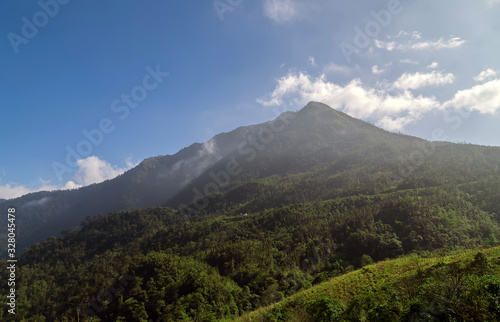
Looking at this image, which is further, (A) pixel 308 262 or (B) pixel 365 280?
(A) pixel 308 262

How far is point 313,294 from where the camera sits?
1444 inches

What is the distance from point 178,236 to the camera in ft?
407

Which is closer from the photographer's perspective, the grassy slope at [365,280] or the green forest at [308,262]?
the green forest at [308,262]

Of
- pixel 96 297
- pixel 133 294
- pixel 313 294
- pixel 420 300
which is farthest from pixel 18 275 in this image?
pixel 420 300

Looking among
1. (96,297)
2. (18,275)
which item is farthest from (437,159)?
(18,275)

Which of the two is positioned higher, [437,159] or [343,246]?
[437,159]

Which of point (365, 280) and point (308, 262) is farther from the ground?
point (365, 280)

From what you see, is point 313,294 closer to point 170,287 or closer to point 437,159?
point 170,287

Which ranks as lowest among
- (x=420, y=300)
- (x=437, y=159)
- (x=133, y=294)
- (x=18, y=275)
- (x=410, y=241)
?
(x=18, y=275)

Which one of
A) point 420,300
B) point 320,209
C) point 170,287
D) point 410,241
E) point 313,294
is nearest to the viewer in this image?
point 420,300

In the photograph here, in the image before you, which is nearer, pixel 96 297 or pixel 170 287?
pixel 170 287

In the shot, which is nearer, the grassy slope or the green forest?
the green forest

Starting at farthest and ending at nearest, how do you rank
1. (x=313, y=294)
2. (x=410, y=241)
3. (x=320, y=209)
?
1. (x=320, y=209)
2. (x=410, y=241)
3. (x=313, y=294)

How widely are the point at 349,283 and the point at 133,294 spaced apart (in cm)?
4266
